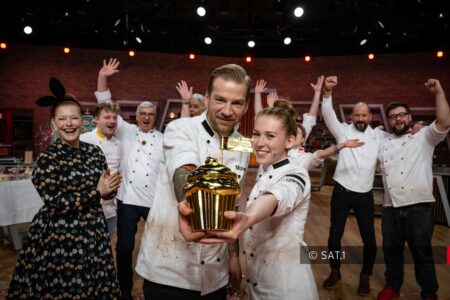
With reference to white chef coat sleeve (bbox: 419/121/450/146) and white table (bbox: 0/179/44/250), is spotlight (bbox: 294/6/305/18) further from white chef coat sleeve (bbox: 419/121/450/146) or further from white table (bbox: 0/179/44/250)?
white table (bbox: 0/179/44/250)

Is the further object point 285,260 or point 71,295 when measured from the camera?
point 71,295

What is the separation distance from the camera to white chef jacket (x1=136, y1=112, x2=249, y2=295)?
1.42 m

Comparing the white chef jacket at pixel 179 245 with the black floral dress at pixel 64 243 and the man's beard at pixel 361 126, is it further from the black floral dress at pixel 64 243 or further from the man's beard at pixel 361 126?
the man's beard at pixel 361 126

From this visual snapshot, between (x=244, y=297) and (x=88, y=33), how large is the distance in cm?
977

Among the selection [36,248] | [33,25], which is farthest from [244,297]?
[33,25]

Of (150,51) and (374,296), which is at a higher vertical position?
(150,51)

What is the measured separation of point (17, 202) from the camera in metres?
4.18

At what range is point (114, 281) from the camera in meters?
2.27

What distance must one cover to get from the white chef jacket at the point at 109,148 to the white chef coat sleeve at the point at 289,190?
88.9 inches

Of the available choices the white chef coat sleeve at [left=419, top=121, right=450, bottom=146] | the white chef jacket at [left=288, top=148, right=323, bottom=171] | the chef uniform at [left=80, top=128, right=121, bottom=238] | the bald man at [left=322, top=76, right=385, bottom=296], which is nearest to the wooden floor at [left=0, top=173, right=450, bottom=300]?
the bald man at [left=322, top=76, right=385, bottom=296]

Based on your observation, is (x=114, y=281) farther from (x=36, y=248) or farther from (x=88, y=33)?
(x=88, y=33)

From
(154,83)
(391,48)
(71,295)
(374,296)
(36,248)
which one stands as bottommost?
(374,296)

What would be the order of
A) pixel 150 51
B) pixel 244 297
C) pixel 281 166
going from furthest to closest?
pixel 150 51
pixel 244 297
pixel 281 166

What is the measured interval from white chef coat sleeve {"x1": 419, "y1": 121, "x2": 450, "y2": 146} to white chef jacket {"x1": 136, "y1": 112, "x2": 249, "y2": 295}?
235cm
